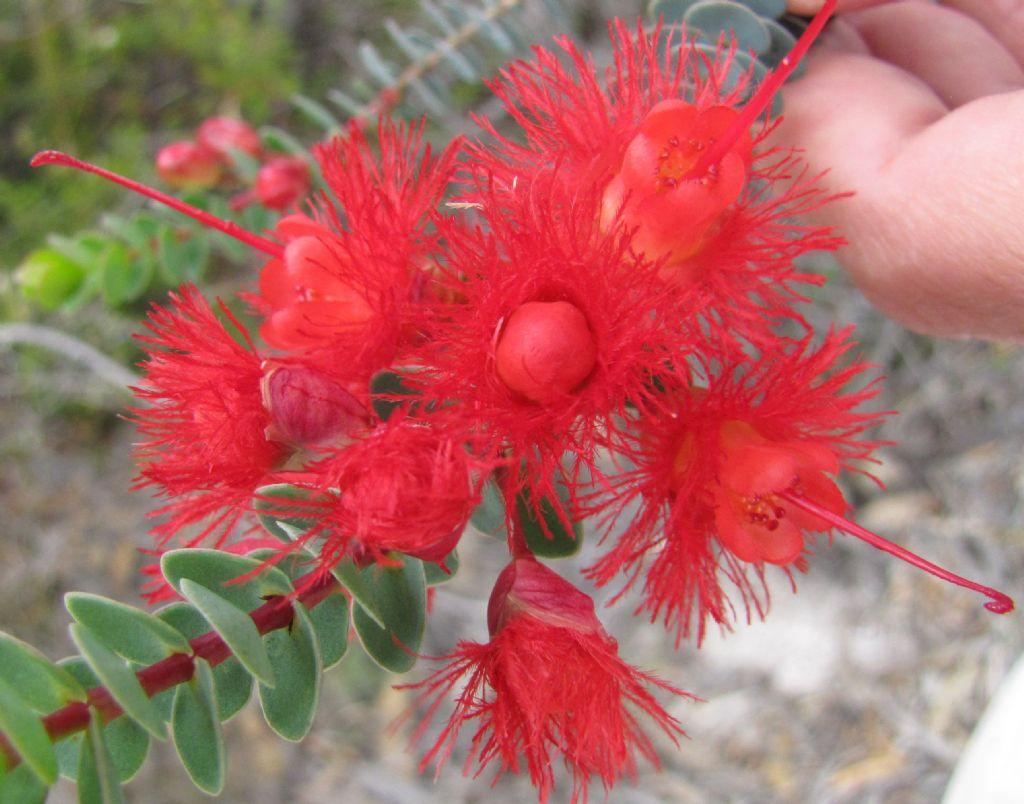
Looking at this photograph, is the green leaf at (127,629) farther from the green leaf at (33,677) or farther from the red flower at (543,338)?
the red flower at (543,338)

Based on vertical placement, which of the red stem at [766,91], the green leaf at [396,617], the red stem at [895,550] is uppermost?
the red stem at [766,91]

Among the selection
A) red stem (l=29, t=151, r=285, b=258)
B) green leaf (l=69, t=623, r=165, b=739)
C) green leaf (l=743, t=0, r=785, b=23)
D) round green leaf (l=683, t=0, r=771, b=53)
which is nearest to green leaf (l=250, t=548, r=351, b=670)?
green leaf (l=69, t=623, r=165, b=739)

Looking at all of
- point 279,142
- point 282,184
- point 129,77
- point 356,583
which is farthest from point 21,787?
point 129,77

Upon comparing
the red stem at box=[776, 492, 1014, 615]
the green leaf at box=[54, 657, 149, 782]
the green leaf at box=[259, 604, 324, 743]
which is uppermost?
the green leaf at box=[54, 657, 149, 782]

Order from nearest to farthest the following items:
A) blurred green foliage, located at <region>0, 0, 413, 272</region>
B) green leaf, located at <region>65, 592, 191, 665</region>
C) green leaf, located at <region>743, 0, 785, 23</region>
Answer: green leaf, located at <region>65, 592, 191, 665</region> → green leaf, located at <region>743, 0, 785, 23</region> → blurred green foliage, located at <region>0, 0, 413, 272</region>

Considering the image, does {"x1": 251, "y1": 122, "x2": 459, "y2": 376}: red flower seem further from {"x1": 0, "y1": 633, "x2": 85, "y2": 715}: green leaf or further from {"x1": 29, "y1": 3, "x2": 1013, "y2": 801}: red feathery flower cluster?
{"x1": 0, "y1": 633, "x2": 85, "y2": 715}: green leaf

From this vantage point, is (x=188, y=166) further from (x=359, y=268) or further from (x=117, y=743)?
(x=117, y=743)

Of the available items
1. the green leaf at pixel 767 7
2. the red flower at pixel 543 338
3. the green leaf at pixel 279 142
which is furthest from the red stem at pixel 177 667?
the green leaf at pixel 279 142
